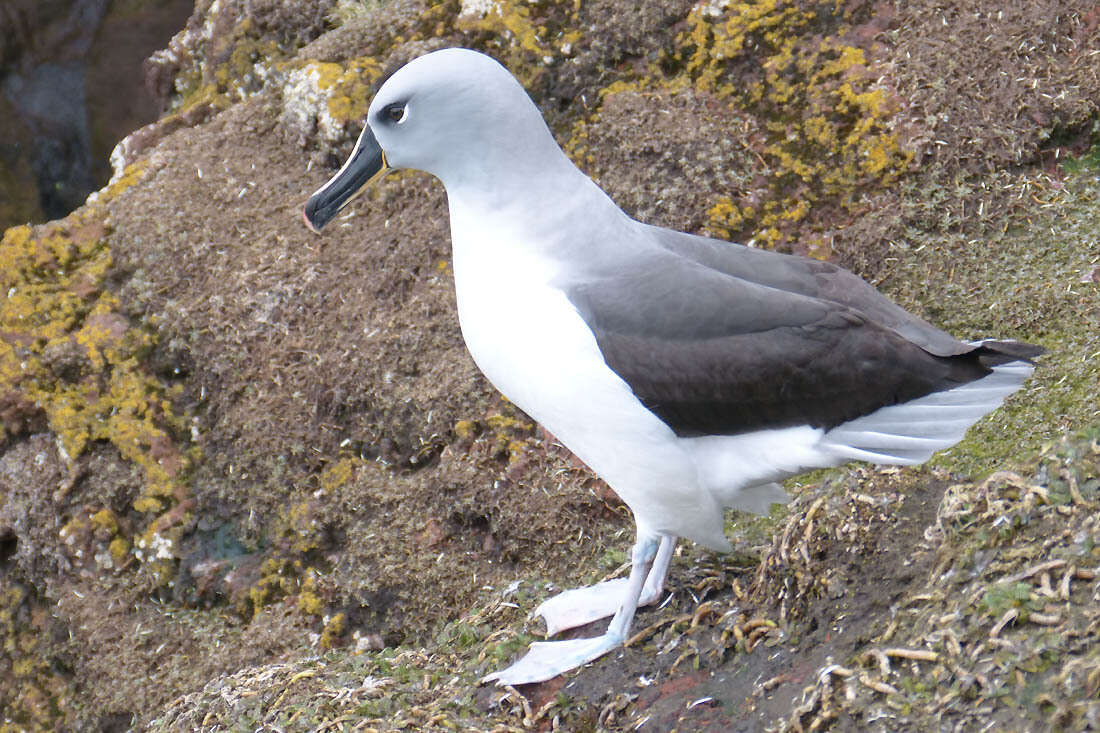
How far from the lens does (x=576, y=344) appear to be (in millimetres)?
3391

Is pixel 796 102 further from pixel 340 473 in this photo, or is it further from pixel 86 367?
pixel 86 367

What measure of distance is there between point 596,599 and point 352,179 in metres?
1.74

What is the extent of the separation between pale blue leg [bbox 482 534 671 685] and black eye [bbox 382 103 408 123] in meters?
1.61

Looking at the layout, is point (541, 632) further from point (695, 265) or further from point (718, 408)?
point (695, 265)

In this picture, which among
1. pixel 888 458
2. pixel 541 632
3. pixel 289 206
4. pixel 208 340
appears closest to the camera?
pixel 888 458

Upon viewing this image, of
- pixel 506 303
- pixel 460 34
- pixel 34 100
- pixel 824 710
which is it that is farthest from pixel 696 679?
pixel 34 100

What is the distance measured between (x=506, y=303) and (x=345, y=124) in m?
3.06

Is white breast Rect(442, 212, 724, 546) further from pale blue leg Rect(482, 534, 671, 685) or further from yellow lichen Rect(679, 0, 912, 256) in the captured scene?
yellow lichen Rect(679, 0, 912, 256)

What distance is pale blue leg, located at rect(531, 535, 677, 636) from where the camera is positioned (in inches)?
154

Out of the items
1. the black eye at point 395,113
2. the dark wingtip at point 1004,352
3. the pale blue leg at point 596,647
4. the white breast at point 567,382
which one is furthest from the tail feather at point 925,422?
the black eye at point 395,113

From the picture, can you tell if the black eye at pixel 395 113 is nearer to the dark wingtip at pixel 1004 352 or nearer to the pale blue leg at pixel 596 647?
the pale blue leg at pixel 596 647

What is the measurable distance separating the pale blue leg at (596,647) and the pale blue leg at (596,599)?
0.12 meters

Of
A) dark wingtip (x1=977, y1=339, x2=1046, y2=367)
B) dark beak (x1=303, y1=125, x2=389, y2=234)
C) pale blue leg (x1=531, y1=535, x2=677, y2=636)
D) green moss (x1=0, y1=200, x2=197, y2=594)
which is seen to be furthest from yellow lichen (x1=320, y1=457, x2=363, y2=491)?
dark wingtip (x1=977, y1=339, x2=1046, y2=367)

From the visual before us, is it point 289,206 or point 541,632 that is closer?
point 541,632
